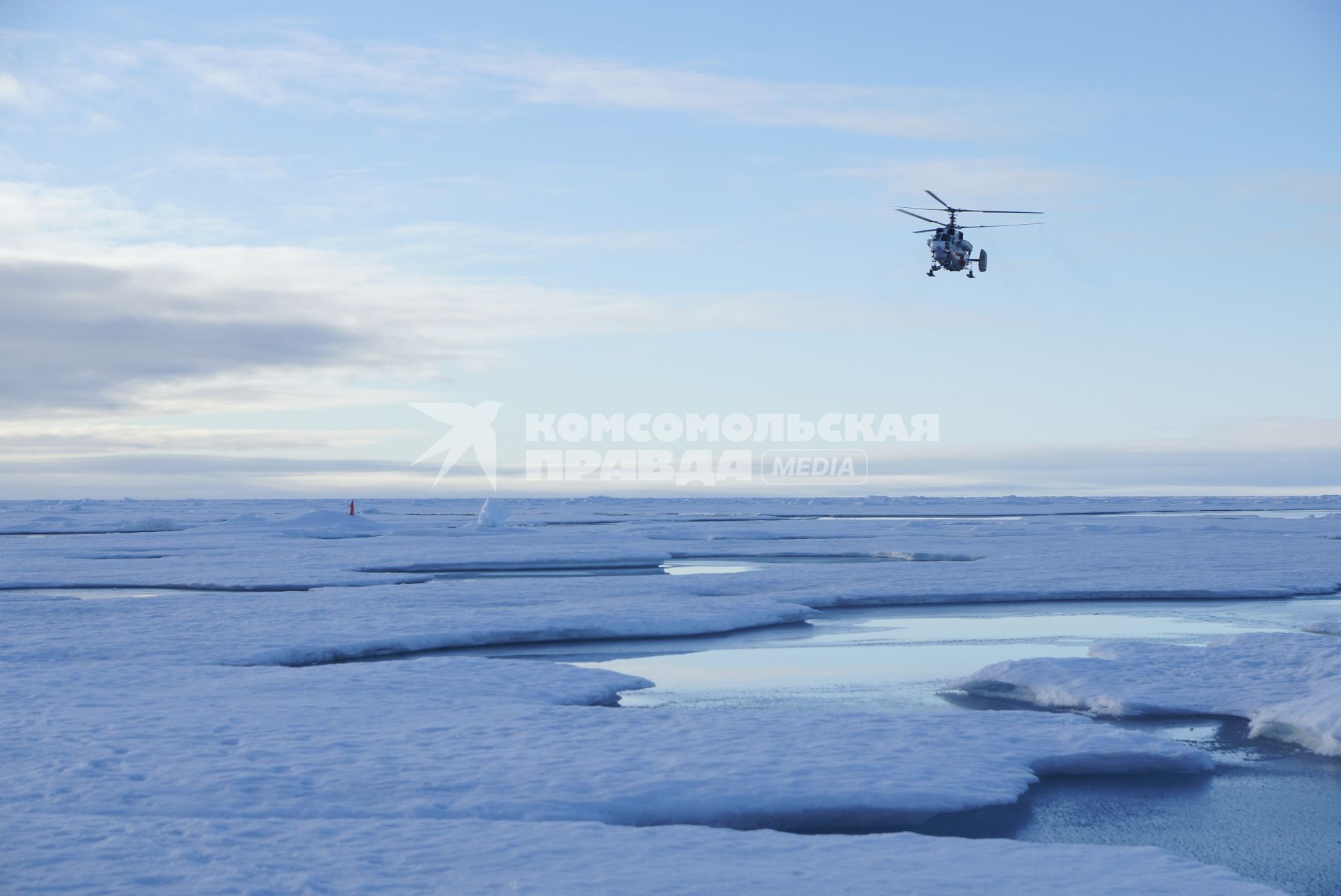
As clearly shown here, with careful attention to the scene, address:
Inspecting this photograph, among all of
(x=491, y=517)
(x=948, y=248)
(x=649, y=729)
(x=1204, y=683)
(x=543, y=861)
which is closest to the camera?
(x=543, y=861)

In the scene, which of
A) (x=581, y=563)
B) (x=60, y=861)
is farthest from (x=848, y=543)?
(x=60, y=861)

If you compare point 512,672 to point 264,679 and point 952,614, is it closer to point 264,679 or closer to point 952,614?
point 264,679

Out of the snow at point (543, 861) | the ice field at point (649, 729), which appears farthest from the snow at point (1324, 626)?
the snow at point (543, 861)

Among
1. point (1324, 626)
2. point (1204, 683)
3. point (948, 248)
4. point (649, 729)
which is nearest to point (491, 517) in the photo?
point (948, 248)

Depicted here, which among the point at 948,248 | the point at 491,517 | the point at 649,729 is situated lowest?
the point at 491,517

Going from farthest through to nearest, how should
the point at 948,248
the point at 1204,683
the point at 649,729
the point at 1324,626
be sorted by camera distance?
the point at 948,248
the point at 1324,626
the point at 1204,683
the point at 649,729

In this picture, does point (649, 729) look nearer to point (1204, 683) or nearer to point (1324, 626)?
point (1204, 683)
